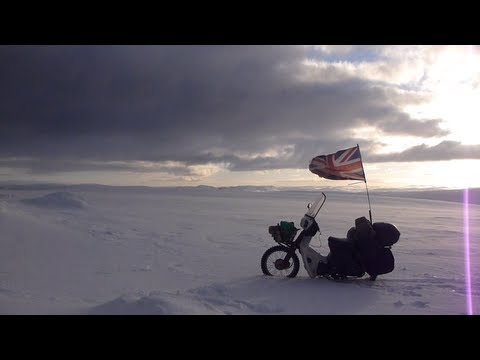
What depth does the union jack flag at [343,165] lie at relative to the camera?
282 inches

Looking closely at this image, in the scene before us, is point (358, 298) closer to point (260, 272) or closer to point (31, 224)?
point (260, 272)

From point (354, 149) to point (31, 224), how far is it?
10.5 meters

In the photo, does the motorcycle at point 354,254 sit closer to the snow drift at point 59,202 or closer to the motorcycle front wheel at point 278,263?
the motorcycle front wheel at point 278,263

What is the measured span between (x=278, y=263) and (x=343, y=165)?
226cm

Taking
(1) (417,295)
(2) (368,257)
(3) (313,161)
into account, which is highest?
(3) (313,161)

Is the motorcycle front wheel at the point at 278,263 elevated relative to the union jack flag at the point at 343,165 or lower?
lower

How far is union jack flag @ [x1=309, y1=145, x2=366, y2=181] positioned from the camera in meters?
7.17

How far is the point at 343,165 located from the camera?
23.6 feet

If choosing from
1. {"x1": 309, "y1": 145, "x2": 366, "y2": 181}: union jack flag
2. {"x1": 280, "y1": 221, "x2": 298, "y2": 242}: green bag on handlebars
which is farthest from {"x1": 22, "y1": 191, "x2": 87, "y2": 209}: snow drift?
{"x1": 309, "y1": 145, "x2": 366, "y2": 181}: union jack flag

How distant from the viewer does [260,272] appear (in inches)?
311

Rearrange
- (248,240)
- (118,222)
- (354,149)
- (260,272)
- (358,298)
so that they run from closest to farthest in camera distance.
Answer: (358,298)
(354,149)
(260,272)
(248,240)
(118,222)

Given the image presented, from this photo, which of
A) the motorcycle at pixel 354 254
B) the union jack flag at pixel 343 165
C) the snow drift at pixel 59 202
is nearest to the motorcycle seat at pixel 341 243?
the motorcycle at pixel 354 254

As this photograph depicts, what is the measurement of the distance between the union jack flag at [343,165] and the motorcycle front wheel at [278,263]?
5.65 feet

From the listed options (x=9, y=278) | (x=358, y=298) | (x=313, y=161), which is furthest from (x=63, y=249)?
(x=358, y=298)
